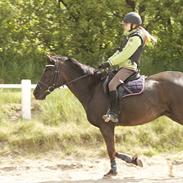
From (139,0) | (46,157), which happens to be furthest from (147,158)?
(139,0)

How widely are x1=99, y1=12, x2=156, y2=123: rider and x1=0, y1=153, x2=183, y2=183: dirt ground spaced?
1.14m

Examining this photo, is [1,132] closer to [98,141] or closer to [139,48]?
[98,141]

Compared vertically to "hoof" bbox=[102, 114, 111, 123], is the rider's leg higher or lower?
higher

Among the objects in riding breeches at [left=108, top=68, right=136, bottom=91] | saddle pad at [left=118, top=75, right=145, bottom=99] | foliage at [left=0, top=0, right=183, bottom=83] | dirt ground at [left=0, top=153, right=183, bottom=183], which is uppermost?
foliage at [left=0, top=0, right=183, bottom=83]

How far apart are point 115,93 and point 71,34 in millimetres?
8223

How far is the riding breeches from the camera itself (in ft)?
32.0

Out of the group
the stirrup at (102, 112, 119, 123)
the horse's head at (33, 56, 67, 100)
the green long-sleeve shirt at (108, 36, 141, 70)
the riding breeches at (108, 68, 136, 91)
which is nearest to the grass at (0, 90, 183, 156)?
the horse's head at (33, 56, 67, 100)

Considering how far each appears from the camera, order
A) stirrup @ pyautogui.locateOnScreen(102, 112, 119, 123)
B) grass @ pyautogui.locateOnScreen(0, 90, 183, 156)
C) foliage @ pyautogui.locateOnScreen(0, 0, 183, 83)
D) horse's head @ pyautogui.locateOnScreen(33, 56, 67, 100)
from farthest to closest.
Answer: foliage @ pyautogui.locateOnScreen(0, 0, 183, 83)
grass @ pyautogui.locateOnScreen(0, 90, 183, 156)
horse's head @ pyautogui.locateOnScreen(33, 56, 67, 100)
stirrup @ pyautogui.locateOnScreen(102, 112, 119, 123)

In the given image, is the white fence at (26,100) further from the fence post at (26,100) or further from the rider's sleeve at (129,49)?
the rider's sleeve at (129,49)

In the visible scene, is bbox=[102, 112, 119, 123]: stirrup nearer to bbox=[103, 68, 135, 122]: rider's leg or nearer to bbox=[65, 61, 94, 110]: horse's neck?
bbox=[103, 68, 135, 122]: rider's leg

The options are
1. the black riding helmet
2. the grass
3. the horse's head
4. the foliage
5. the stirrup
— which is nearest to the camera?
the stirrup

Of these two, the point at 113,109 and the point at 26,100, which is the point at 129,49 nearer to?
the point at 113,109

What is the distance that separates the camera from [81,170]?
10.8 m

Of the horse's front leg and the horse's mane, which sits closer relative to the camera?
the horse's front leg
